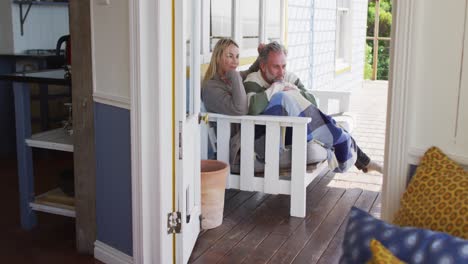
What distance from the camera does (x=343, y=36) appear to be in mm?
9219

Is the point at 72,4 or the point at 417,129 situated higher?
the point at 72,4

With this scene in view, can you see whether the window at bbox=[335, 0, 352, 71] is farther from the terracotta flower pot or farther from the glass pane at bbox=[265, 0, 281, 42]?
the terracotta flower pot

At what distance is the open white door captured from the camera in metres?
2.76

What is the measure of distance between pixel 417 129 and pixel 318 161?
2.45 meters

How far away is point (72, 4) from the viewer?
306cm

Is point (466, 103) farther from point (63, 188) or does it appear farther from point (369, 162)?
point (369, 162)

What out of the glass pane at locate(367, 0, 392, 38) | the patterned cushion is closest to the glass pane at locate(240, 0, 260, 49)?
the patterned cushion

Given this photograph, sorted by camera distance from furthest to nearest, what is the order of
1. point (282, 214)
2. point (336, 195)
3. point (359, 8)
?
1. point (359, 8)
2. point (336, 195)
3. point (282, 214)

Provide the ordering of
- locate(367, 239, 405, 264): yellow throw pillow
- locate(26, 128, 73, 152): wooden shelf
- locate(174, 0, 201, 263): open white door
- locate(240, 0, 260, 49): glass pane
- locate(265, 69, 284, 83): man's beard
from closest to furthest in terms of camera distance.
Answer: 1. locate(367, 239, 405, 264): yellow throw pillow
2. locate(174, 0, 201, 263): open white door
3. locate(26, 128, 73, 152): wooden shelf
4. locate(265, 69, 284, 83): man's beard
5. locate(240, 0, 260, 49): glass pane

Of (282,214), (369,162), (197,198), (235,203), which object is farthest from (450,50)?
(369,162)

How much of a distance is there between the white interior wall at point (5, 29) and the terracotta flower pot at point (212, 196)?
3.14 metres

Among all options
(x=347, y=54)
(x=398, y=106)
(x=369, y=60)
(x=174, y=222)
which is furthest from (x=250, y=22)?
(x=369, y=60)

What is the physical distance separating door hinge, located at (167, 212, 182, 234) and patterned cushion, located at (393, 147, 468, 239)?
1483mm

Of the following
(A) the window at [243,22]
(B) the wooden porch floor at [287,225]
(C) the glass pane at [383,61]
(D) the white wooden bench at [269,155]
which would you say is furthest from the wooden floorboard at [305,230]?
(C) the glass pane at [383,61]
